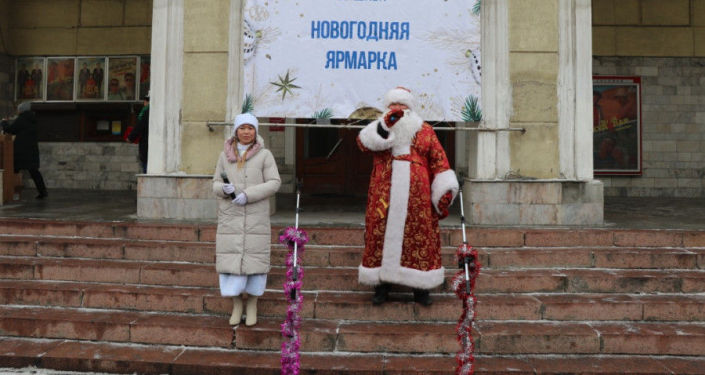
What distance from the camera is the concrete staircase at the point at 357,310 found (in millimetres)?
4035

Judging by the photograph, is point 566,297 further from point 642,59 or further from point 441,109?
point 642,59

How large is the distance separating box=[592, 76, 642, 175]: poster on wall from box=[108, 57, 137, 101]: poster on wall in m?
11.3

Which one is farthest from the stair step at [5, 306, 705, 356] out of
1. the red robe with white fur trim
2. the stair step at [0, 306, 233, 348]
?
the red robe with white fur trim

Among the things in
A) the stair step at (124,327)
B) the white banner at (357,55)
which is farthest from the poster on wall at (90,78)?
the stair step at (124,327)

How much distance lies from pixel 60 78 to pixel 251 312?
36.9 feet

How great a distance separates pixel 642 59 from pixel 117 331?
12577 millimetres

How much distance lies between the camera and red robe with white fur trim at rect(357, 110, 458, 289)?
443 cm

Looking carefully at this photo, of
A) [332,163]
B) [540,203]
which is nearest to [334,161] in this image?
[332,163]

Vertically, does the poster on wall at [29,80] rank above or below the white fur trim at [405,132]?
above

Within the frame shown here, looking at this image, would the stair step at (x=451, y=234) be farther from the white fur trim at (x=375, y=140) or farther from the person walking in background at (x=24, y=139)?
the person walking in background at (x=24, y=139)

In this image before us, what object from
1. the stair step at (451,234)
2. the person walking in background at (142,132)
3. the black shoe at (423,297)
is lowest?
the black shoe at (423,297)

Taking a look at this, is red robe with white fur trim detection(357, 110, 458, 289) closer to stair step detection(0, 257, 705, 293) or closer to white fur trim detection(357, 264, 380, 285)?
white fur trim detection(357, 264, 380, 285)

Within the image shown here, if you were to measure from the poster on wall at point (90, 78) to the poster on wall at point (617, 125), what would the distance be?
39.9 ft

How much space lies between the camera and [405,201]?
445cm
